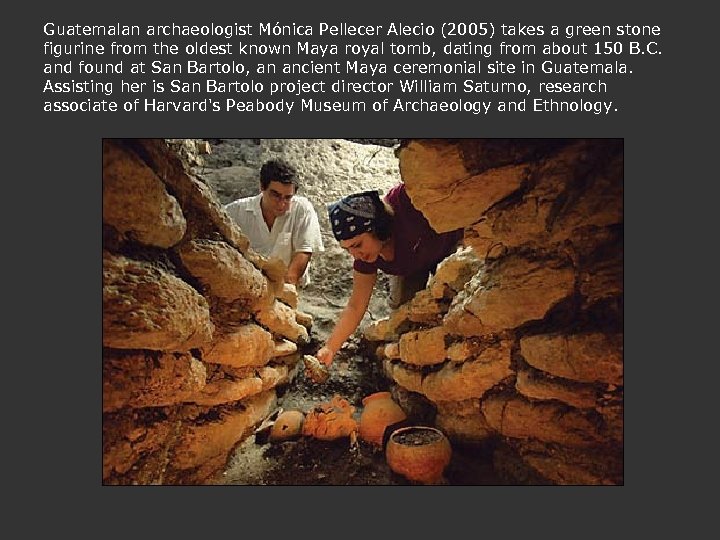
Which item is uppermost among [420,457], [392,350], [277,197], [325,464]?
[277,197]

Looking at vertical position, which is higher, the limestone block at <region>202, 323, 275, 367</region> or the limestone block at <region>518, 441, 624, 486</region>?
the limestone block at <region>202, 323, 275, 367</region>

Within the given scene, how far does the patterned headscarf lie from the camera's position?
7.06 ft

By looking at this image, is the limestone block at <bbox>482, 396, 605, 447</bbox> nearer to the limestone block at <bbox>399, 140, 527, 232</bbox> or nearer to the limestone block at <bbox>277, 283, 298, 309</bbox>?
the limestone block at <bbox>399, 140, 527, 232</bbox>

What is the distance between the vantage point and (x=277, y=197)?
302 cm

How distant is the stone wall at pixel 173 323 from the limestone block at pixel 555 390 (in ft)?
3.96

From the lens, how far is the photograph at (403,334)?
120 centimetres

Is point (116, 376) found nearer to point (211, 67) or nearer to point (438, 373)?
point (211, 67)

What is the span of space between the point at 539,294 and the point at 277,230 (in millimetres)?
2349

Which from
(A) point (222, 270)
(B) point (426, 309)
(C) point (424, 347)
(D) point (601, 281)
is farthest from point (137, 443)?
(D) point (601, 281)

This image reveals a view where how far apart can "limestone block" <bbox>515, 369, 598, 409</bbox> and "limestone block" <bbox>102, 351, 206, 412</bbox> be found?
1.31 metres

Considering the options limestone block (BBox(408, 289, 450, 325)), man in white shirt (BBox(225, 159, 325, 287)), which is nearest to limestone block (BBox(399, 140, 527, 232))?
limestone block (BBox(408, 289, 450, 325))

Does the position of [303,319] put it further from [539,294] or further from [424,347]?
[539,294]

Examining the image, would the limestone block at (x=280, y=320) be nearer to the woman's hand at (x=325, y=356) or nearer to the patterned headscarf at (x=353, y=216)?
the woman's hand at (x=325, y=356)

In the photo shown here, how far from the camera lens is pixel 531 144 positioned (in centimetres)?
130
